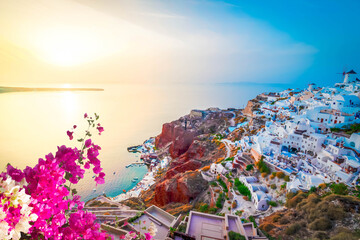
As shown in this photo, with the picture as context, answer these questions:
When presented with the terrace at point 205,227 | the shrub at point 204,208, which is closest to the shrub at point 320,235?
the terrace at point 205,227

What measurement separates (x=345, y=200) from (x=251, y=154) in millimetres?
10278

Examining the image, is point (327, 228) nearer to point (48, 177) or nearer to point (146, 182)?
point (48, 177)

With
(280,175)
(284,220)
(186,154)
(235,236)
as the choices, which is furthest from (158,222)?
(186,154)

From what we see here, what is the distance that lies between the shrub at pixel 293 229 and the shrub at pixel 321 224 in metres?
0.61

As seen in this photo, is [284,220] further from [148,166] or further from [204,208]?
[148,166]

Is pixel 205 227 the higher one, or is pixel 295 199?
pixel 205 227

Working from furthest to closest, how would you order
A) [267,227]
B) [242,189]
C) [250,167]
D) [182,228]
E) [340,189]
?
[250,167] < [242,189] < [340,189] < [267,227] < [182,228]

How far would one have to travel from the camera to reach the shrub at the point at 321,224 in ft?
32.1

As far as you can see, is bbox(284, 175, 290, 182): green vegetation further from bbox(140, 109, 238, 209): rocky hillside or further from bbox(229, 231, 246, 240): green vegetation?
bbox(229, 231, 246, 240): green vegetation

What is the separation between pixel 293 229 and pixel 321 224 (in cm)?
143

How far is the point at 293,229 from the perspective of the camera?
10.0 metres

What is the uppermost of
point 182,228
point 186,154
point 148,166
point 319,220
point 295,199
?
point 182,228

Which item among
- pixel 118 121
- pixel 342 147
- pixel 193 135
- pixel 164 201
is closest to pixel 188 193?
pixel 164 201

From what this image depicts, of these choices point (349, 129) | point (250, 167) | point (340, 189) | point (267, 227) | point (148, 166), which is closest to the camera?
point (267, 227)
